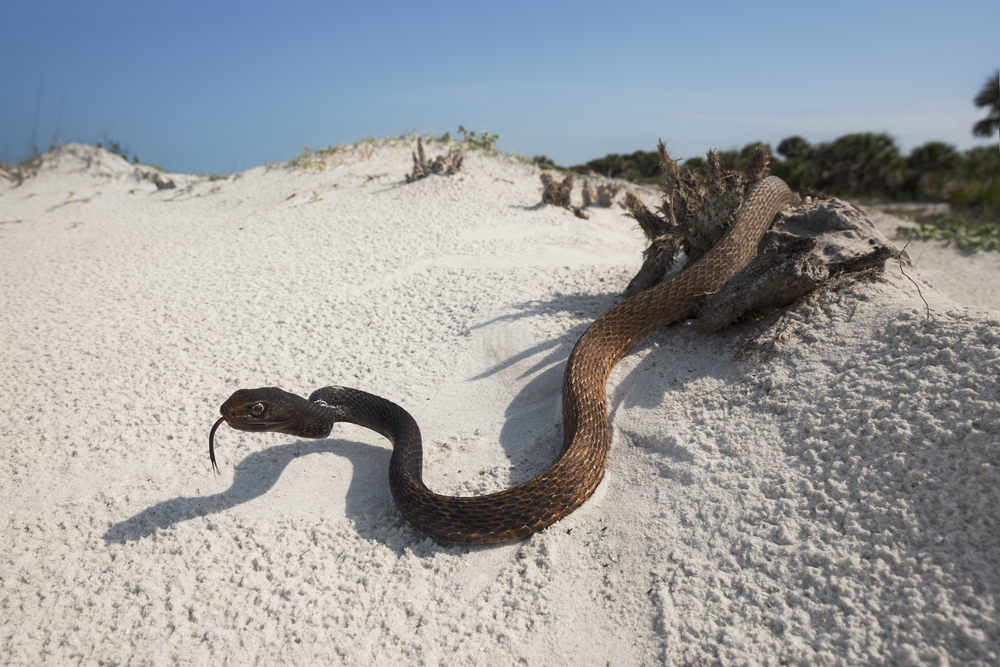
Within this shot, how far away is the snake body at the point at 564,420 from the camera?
3.13m

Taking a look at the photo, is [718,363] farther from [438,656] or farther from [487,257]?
[487,257]

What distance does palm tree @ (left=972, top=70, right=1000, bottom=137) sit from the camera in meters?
20.7

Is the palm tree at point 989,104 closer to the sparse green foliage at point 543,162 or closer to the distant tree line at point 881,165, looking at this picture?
the distant tree line at point 881,165

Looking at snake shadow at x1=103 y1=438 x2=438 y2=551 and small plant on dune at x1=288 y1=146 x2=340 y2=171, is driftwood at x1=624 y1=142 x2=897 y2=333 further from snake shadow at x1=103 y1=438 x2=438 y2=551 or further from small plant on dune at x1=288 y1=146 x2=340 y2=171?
small plant on dune at x1=288 y1=146 x2=340 y2=171

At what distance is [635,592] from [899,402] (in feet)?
6.64

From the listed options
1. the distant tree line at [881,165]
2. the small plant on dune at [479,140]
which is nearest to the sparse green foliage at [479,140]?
the small plant on dune at [479,140]

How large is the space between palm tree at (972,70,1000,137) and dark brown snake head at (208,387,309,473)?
27.2 metres

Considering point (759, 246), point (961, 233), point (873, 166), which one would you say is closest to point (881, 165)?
point (873, 166)

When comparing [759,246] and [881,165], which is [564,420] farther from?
[881,165]

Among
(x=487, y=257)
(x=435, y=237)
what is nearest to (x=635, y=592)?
(x=487, y=257)

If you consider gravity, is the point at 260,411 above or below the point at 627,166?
below

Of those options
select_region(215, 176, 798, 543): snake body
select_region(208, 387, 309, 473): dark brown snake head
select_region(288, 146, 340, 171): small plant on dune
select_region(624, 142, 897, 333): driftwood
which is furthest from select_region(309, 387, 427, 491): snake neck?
select_region(288, 146, 340, 171): small plant on dune

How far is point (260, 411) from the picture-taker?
10.9 feet

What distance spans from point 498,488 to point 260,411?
1.71 m
